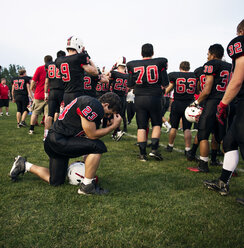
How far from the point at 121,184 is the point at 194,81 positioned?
3.31m

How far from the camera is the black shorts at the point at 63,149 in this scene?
302 cm

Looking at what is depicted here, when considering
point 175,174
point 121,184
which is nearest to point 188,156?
point 175,174

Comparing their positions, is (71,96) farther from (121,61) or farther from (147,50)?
(121,61)

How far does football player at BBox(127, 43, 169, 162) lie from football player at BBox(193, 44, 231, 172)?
996 mm

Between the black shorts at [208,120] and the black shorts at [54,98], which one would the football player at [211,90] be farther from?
the black shorts at [54,98]

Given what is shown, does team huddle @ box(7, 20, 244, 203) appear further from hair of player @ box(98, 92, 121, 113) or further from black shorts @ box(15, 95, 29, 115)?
black shorts @ box(15, 95, 29, 115)

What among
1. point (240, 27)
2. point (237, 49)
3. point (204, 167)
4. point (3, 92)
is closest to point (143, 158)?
point (204, 167)

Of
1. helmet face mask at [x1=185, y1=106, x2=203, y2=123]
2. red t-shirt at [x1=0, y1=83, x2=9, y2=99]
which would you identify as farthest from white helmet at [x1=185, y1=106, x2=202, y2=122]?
red t-shirt at [x1=0, y1=83, x2=9, y2=99]

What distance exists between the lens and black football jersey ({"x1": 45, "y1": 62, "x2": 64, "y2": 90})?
6020 millimetres

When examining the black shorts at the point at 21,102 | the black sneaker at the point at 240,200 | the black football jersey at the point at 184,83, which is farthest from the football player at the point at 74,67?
the black shorts at the point at 21,102

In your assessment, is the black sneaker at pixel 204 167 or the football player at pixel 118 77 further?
the football player at pixel 118 77

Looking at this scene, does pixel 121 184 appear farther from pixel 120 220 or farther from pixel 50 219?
pixel 50 219

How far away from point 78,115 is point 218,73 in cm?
262

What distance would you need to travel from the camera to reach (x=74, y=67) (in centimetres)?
458
